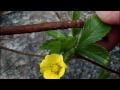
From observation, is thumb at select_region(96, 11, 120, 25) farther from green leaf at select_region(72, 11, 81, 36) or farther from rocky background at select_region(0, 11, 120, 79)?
rocky background at select_region(0, 11, 120, 79)

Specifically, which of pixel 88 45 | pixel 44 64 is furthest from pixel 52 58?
pixel 88 45

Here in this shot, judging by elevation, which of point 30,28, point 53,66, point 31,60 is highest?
point 30,28

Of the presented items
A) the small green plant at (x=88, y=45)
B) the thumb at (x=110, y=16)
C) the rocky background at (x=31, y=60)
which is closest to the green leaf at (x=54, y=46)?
the small green plant at (x=88, y=45)

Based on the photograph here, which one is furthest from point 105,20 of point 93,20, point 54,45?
point 54,45

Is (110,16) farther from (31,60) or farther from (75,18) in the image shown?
(31,60)

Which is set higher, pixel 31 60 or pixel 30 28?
pixel 30 28

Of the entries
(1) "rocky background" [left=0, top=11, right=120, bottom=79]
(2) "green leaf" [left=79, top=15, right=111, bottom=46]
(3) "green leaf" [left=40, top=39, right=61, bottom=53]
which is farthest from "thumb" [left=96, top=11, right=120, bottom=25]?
(1) "rocky background" [left=0, top=11, right=120, bottom=79]

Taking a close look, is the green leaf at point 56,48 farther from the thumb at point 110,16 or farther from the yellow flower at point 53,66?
the thumb at point 110,16
